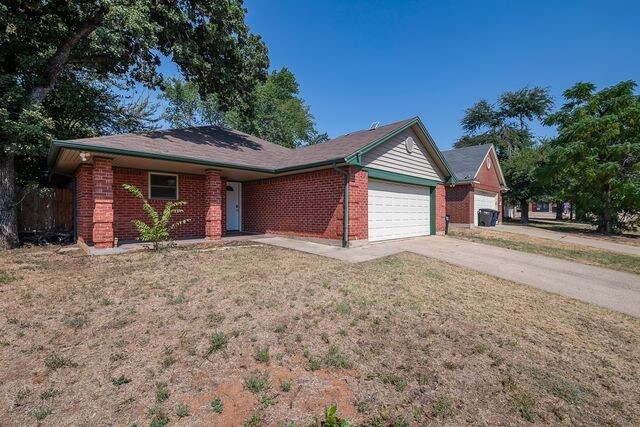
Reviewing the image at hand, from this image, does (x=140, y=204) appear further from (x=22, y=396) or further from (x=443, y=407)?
(x=443, y=407)

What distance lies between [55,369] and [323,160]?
26.0 feet

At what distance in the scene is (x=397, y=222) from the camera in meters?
12.2

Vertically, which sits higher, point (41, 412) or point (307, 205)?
point (307, 205)

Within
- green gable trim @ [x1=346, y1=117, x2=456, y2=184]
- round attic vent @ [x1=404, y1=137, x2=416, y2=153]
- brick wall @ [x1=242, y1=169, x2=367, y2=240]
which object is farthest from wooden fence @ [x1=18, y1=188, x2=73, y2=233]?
round attic vent @ [x1=404, y1=137, x2=416, y2=153]

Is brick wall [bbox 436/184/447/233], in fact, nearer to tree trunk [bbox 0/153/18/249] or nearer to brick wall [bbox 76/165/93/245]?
brick wall [bbox 76/165/93/245]

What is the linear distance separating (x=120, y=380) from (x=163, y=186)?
9.11m

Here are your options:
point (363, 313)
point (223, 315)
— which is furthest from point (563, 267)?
point (223, 315)

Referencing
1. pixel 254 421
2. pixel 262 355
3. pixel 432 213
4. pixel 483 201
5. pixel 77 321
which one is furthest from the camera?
pixel 483 201

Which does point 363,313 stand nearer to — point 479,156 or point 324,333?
point 324,333

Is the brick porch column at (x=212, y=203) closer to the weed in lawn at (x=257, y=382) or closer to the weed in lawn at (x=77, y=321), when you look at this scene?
the weed in lawn at (x=77, y=321)

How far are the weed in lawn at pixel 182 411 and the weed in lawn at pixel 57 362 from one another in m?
1.52

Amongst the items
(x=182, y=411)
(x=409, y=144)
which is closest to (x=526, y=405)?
(x=182, y=411)

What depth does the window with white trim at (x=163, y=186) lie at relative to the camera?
35.6 feet

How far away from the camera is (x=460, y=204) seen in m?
20.9
